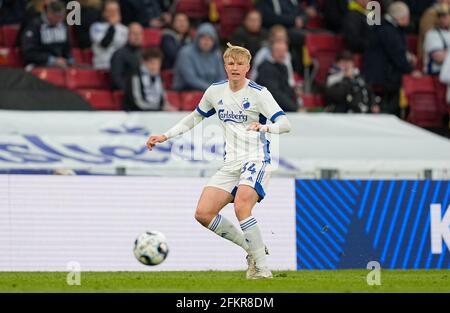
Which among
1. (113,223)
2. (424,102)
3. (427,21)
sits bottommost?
(113,223)

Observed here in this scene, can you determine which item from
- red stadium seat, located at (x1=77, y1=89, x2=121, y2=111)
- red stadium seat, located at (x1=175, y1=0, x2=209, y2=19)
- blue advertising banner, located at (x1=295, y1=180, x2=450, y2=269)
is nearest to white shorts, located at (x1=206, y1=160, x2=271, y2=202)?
blue advertising banner, located at (x1=295, y1=180, x2=450, y2=269)

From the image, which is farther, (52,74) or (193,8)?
(193,8)

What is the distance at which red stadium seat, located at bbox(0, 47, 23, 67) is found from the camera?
21453mm

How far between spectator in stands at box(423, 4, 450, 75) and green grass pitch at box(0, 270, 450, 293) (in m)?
8.62

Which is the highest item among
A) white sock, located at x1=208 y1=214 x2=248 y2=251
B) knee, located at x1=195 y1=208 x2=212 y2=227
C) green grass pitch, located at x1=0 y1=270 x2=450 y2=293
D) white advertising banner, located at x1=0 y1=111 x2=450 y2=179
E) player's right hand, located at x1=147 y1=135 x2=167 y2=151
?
player's right hand, located at x1=147 y1=135 x2=167 y2=151

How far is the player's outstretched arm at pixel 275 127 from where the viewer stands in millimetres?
12781

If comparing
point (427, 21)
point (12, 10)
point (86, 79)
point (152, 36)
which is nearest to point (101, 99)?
point (86, 79)

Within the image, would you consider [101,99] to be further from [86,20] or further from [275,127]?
[275,127]

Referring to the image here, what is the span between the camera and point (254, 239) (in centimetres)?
1362

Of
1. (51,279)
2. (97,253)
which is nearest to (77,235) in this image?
(97,253)

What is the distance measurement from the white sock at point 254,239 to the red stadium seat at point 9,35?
30.7 feet

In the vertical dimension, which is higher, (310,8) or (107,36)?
(310,8)

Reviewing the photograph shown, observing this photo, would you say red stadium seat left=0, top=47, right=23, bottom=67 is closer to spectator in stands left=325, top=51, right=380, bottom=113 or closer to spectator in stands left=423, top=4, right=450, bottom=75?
spectator in stands left=325, top=51, right=380, bottom=113

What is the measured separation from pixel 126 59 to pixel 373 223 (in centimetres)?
575
